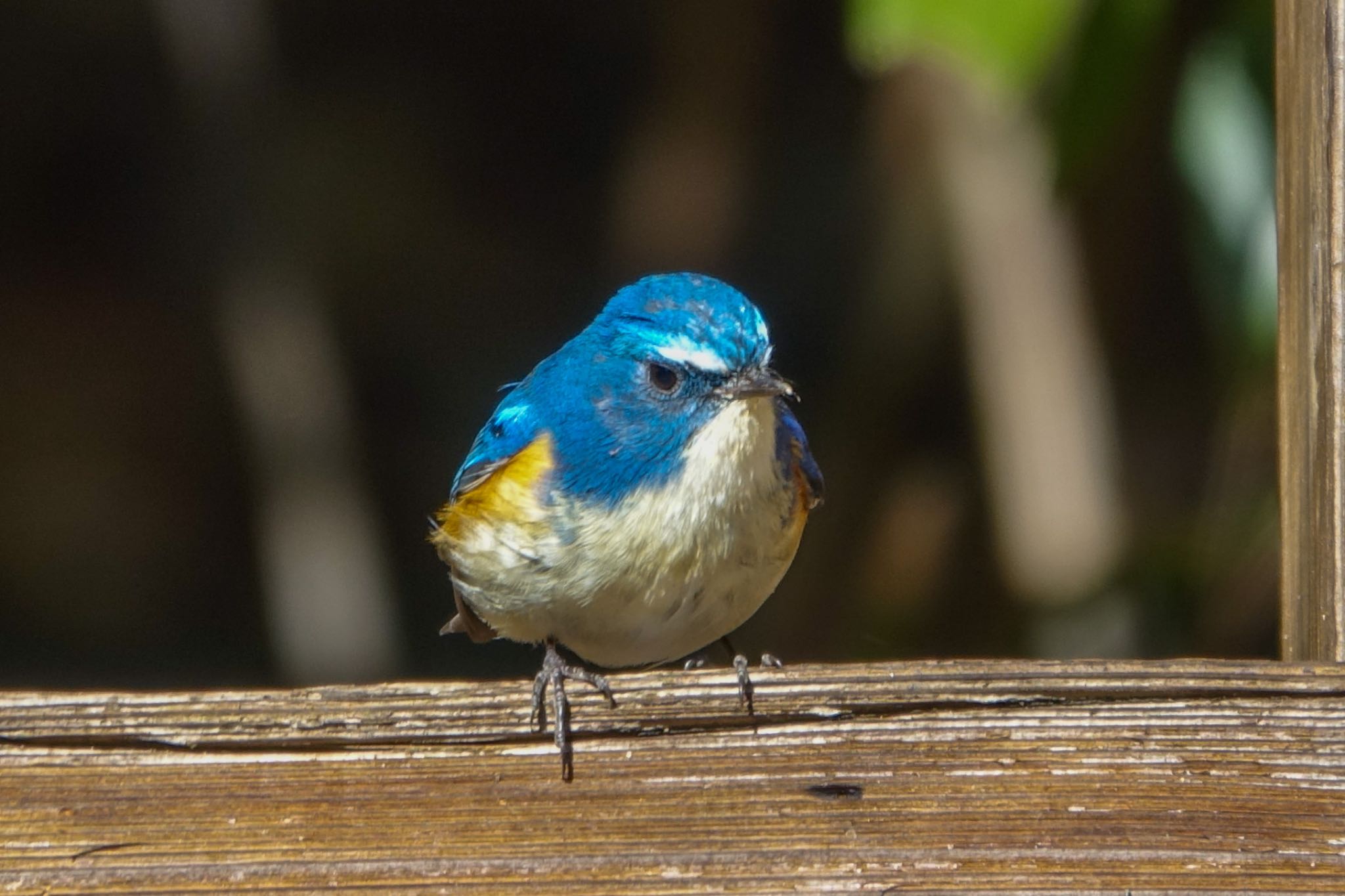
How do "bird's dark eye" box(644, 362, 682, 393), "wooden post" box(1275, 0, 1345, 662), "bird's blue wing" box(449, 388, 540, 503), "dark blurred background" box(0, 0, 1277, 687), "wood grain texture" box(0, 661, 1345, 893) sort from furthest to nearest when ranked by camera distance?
"dark blurred background" box(0, 0, 1277, 687)
"bird's blue wing" box(449, 388, 540, 503)
"bird's dark eye" box(644, 362, 682, 393)
"wooden post" box(1275, 0, 1345, 662)
"wood grain texture" box(0, 661, 1345, 893)

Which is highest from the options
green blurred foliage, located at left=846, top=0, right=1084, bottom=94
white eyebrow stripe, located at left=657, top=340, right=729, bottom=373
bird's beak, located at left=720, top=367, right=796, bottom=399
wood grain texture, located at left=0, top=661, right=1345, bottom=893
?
green blurred foliage, located at left=846, top=0, right=1084, bottom=94

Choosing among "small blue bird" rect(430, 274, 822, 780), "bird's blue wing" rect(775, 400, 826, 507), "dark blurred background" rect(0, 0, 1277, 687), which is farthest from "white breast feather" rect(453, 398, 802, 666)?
"dark blurred background" rect(0, 0, 1277, 687)

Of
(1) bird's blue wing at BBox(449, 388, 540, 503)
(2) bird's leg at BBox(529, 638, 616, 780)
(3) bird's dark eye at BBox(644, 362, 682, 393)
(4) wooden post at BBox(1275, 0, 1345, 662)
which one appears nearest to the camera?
(2) bird's leg at BBox(529, 638, 616, 780)

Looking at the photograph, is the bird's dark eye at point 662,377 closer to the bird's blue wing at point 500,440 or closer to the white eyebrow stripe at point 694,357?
the white eyebrow stripe at point 694,357

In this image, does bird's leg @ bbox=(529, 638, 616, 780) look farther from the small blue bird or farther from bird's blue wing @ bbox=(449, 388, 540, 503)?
bird's blue wing @ bbox=(449, 388, 540, 503)

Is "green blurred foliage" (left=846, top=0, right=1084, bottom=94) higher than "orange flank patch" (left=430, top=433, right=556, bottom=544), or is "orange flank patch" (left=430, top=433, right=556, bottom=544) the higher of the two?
"green blurred foliage" (left=846, top=0, right=1084, bottom=94)

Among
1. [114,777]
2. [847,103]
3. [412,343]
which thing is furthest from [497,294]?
[114,777]

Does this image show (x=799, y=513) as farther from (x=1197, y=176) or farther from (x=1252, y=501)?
(x=1252, y=501)
